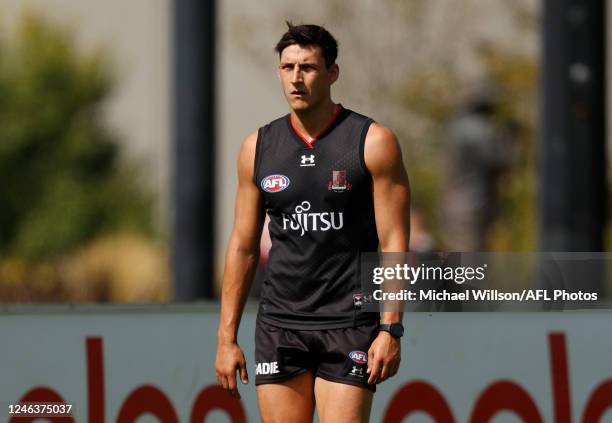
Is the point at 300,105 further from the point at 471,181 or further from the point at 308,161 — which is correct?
the point at 471,181

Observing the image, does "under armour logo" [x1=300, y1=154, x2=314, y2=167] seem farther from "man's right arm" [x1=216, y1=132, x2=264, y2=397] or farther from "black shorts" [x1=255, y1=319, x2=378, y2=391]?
"black shorts" [x1=255, y1=319, x2=378, y2=391]

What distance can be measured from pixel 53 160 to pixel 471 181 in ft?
32.6

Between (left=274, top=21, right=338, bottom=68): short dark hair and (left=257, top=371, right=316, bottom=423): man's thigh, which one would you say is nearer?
(left=274, top=21, right=338, bottom=68): short dark hair

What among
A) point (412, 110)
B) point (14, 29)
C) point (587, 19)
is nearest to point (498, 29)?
point (412, 110)

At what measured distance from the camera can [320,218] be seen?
5.98m

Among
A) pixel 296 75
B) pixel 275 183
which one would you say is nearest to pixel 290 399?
pixel 275 183

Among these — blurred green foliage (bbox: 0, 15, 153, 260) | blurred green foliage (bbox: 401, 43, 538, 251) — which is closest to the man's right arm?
blurred green foliage (bbox: 401, 43, 538, 251)

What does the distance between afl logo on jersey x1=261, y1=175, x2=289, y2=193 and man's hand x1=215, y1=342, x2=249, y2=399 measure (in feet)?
2.21

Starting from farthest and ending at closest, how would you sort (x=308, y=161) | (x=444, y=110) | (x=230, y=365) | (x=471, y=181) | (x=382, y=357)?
(x=444, y=110), (x=471, y=181), (x=230, y=365), (x=308, y=161), (x=382, y=357)

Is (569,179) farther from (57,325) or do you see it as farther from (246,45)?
(246,45)

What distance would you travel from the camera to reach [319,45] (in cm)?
595

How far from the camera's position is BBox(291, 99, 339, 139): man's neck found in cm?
602

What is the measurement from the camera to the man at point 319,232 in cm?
594

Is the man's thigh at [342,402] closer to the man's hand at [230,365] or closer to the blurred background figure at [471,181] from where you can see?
the man's hand at [230,365]
